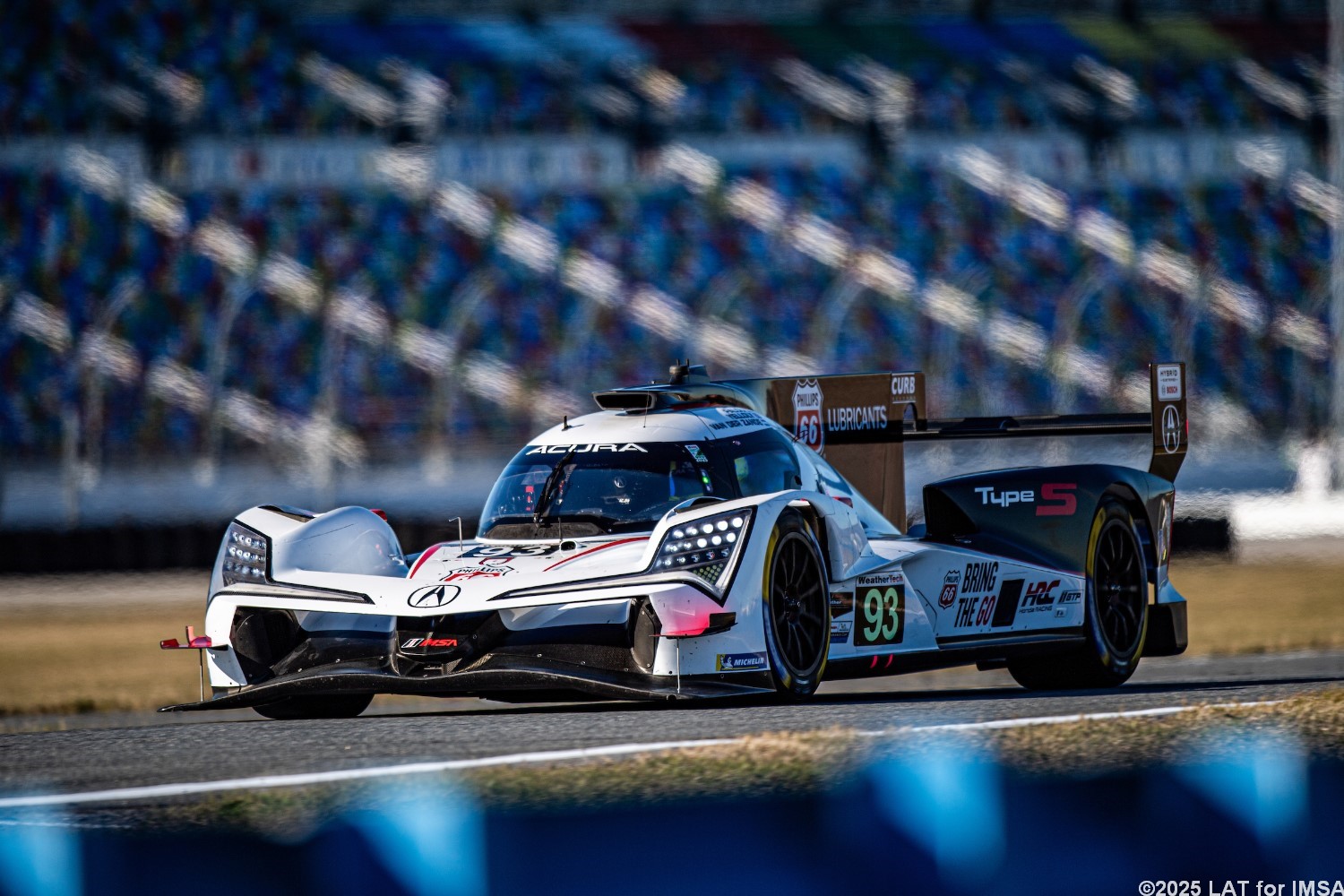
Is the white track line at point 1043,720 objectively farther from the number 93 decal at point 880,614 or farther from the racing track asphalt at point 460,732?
the number 93 decal at point 880,614

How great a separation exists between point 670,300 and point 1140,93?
10.3 meters

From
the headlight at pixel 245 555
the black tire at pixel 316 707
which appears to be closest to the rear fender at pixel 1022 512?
the black tire at pixel 316 707

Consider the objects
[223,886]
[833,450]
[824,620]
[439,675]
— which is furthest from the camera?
[833,450]

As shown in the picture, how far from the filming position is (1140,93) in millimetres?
33656

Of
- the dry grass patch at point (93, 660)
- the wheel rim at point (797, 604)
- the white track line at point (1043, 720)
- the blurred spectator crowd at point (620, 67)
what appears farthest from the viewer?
the blurred spectator crowd at point (620, 67)

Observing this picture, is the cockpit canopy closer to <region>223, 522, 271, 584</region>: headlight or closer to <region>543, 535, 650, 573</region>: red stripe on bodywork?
<region>543, 535, 650, 573</region>: red stripe on bodywork

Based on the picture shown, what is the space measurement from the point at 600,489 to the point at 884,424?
2242mm

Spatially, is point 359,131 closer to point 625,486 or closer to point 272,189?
point 272,189

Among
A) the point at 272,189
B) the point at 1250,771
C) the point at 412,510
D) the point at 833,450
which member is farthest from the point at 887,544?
the point at 272,189

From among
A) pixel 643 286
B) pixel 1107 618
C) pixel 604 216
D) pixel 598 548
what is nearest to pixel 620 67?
pixel 604 216

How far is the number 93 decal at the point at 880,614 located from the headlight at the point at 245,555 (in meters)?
2.11

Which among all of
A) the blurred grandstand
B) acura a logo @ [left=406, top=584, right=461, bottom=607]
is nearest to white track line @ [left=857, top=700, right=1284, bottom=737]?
acura a logo @ [left=406, top=584, right=461, bottom=607]

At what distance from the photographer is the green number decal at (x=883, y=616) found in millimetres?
7016

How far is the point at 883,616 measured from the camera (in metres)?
7.12
